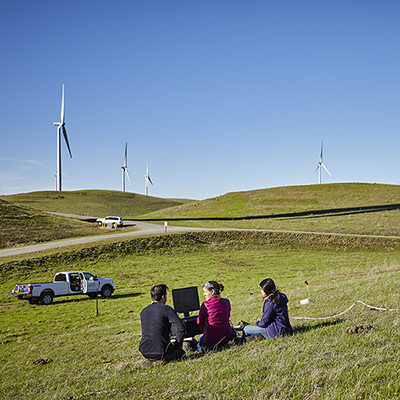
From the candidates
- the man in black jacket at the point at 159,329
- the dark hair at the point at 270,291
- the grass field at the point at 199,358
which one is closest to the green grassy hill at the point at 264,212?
A: the grass field at the point at 199,358

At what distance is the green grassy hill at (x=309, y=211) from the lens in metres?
57.2

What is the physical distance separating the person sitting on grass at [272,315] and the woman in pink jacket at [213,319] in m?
0.76

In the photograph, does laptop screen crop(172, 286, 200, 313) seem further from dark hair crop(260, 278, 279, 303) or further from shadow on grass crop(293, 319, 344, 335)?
shadow on grass crop(293, 319, 344, 335)

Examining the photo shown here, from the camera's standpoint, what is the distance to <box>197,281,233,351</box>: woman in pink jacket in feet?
25.8

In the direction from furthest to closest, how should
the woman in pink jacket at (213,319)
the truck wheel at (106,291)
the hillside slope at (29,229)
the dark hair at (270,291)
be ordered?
the hillside slope at (29,229) < the truck wheel at (106,291) < the dark hair at (270,291) < the woman in pink jacket at (213,319)

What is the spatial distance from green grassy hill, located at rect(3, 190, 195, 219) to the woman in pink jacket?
99.4 m

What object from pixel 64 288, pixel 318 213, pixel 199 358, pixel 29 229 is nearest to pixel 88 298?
pixel 64 288

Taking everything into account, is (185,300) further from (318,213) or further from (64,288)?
(318,213)

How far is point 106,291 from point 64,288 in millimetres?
2507

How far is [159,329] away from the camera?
7.31m

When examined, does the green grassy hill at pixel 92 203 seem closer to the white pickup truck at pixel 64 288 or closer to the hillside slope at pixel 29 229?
the hillside slope at pixel 29 229

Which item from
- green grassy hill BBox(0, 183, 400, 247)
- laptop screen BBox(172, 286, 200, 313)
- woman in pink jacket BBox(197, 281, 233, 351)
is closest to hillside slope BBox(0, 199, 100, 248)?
green grassy hill BBox(0, 183, 400, 247)

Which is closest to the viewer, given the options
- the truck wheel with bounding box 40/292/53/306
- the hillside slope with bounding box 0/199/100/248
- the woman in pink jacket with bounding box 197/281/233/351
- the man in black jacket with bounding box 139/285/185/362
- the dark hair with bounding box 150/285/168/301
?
the man in black jacket with bounding box 139/285/185/362

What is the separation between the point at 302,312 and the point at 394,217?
5912 cm
